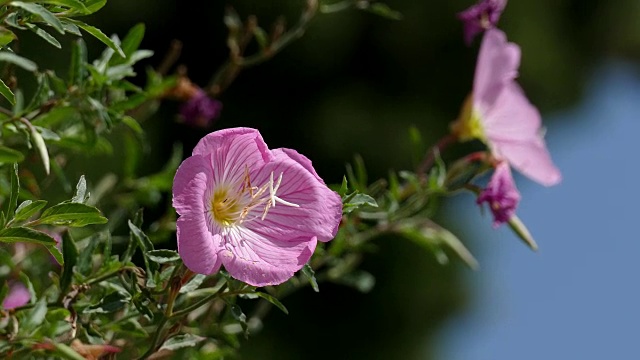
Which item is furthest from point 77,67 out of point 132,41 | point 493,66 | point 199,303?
point 493,66

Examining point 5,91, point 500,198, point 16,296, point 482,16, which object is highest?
point 5,91

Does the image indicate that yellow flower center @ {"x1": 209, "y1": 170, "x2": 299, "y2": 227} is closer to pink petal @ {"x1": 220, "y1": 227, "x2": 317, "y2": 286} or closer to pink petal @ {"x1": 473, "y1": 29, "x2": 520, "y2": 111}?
pink petal @ {"x1": 220, "y1": 227, "x2": 317, "y2": 286}

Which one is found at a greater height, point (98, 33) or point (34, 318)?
point (98, 33)

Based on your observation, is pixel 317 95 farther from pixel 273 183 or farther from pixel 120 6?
pixel 273 183

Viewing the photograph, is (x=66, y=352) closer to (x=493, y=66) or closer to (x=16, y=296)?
(x=16, y=296)

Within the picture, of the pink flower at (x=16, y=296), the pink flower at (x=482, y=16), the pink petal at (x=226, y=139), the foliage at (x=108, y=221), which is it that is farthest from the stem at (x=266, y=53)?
the pink petal at (x=226, y=139)

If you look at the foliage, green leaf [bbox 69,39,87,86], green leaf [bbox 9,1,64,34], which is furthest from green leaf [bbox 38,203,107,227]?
green leaf [bbox 69,39,87,86]

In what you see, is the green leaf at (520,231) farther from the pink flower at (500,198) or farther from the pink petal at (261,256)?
→ the pink petal at (261,256)

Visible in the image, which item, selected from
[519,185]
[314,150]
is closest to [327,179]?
[314,150]
